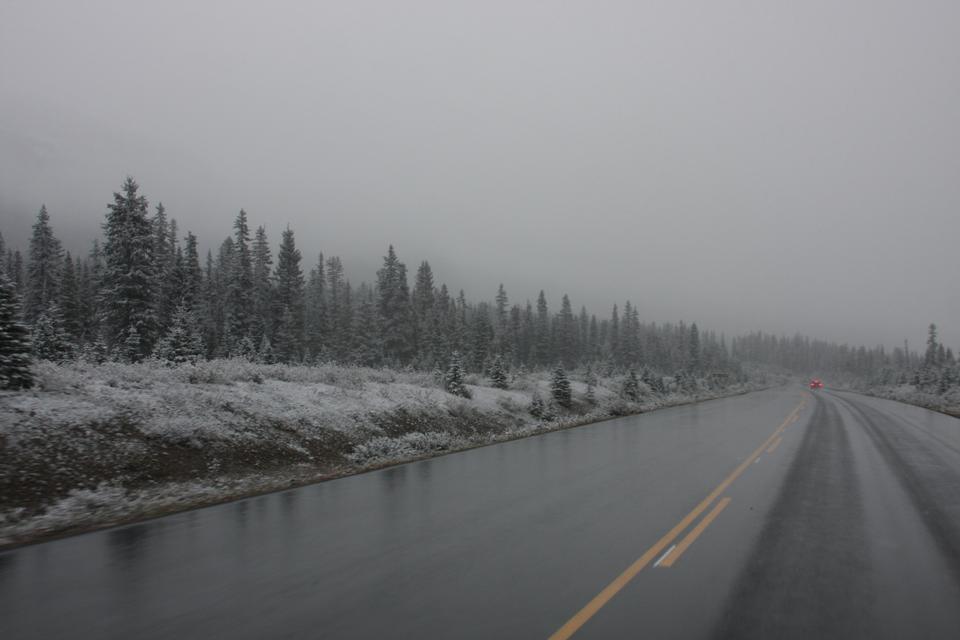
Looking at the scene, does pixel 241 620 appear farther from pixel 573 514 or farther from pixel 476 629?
pixel 573 514

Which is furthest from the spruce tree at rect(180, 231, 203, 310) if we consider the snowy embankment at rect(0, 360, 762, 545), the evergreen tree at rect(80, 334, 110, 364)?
the snowy embankment at rect(0, 360, 762, 545)

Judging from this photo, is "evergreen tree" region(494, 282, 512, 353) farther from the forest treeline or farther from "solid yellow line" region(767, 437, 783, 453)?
"solid yellow line" region(767, 437, 783, 453)

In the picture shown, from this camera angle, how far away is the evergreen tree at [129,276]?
3447 cm

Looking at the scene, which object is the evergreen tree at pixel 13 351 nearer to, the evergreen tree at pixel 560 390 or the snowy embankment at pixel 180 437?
the snowy embankment at pixel 180 437

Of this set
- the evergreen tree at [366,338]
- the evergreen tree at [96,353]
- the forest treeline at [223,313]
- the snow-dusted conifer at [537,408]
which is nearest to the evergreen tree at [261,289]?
the forest treeline at [223,313]

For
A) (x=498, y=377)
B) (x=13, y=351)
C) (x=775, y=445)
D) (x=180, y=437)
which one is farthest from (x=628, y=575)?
(x=498, y=377)

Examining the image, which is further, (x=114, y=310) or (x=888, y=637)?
(x=114, y=310)

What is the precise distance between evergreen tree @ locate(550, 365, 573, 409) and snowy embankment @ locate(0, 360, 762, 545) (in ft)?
29.3

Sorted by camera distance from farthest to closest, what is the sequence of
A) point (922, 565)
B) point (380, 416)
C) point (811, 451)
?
point (380, 416), point (811, 451), point (922, 565)

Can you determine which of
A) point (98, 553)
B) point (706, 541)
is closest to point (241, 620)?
point (98, 553)

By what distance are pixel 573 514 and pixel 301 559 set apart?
12.8ft

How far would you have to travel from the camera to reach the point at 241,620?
14.1ft

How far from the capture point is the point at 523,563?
5516mm

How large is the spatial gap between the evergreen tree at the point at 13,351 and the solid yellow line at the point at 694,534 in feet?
41.3
